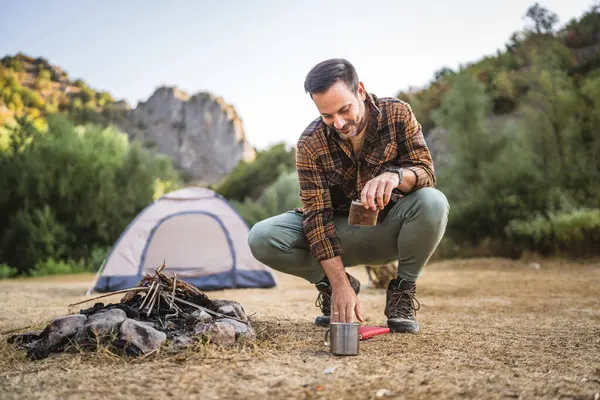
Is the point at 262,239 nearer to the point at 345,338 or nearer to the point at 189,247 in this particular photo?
the point at 345,338

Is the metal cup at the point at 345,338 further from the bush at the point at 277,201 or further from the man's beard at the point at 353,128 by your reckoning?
the bush at the point at 277,201

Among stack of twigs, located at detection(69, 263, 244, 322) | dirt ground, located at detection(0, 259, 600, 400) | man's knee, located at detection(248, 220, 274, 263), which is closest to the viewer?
dirt ground, located at detection(0, 259, 600, 400)

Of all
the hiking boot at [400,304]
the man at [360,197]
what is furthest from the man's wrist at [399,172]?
the hiking boot at [400,304]

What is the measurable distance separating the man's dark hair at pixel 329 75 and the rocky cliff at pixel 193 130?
114 feet

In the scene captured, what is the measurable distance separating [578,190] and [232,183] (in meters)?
18.4

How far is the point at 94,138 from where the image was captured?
1389 cm

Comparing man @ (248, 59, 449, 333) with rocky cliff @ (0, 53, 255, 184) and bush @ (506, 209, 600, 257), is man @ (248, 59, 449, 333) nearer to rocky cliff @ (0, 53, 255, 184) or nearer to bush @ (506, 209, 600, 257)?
bush @ (506, 209, 600, 257)

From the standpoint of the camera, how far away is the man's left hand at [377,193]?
7.62 ft

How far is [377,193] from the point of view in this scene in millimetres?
2352

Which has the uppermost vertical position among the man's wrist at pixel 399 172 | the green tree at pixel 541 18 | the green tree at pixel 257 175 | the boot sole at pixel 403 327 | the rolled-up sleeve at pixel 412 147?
the green tree at pixel 541 18

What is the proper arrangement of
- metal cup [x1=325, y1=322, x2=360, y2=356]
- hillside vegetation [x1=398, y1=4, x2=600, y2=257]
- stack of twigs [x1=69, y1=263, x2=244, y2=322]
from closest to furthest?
metal cup [x1=325, y1=322, x2=360, y2=356], stack of twigs [x1=69, y1=263, x2=244, y2=322], hillside vegetation [x1=398, y1=4, x2=600, y2=257]

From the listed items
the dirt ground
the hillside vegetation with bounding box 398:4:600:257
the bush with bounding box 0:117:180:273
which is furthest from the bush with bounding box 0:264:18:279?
the hillside vegetation with bounding box 398:4:600:257

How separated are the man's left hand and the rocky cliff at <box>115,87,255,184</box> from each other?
35.1 metres

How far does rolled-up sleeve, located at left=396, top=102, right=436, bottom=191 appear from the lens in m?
2.80
